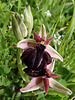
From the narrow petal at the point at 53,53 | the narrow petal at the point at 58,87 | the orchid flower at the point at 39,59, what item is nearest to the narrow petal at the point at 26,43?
the orchid flower at the point at 39,59

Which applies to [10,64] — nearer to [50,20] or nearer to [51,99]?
[51,99]

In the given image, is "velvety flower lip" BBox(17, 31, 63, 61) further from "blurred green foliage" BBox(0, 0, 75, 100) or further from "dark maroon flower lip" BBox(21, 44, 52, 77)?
"blurred green foliage" BBox(0, 0, 75, 100)

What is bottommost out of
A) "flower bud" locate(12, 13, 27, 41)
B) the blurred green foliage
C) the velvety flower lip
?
the blurred green foliage

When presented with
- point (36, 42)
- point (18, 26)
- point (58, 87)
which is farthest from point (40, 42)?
point (58, 87)

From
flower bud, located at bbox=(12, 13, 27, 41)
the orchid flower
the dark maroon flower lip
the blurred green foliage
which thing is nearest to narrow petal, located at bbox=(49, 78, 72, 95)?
the orchid flower

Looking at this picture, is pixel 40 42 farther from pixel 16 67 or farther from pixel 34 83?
pixel 16 67

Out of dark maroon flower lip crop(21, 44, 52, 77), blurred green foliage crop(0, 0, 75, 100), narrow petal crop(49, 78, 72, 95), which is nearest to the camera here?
dark maroon flower lip crop(21, 44, 52, 77)
